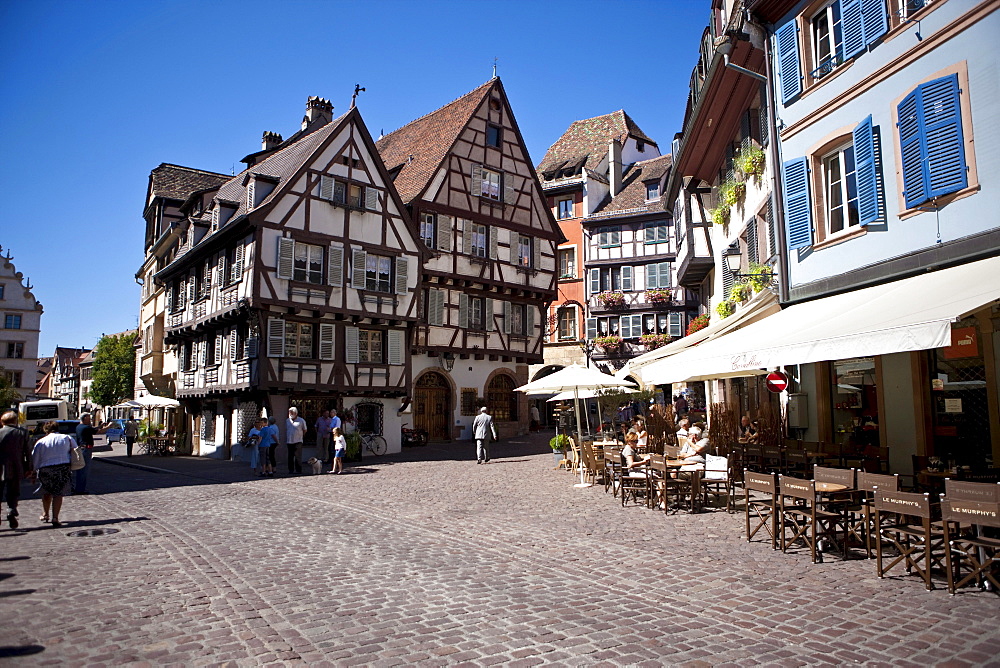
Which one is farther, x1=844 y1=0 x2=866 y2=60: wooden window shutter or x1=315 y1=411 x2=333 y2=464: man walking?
x1=315 y1=411 x2=333 y2=464: man walking

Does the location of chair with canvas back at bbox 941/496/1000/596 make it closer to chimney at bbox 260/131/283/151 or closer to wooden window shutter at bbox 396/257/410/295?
wooden window shutter at bbox 396/257/410/295

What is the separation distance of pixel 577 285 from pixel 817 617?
126 ft

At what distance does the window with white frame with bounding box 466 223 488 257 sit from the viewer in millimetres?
30188

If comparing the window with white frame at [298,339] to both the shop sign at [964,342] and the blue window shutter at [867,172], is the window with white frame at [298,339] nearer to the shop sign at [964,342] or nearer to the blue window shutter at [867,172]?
the blue window shutter at [867,172]

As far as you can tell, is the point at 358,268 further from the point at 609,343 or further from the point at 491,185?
the point at 609,343

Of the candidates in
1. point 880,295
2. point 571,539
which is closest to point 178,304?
point 571,539

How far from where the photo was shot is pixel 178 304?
30.1m

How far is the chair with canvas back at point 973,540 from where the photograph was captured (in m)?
5.69

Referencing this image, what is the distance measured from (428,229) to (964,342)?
21.5m

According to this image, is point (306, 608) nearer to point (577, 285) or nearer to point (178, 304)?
point (178, 304)

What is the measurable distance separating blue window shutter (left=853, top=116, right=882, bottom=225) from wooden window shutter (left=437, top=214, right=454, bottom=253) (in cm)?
1960

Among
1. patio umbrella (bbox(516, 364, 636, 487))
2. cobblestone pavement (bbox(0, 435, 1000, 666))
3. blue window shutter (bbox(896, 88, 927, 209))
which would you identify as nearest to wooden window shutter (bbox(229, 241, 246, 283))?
patio umbrella (bbox(516, 364, 636, 487))

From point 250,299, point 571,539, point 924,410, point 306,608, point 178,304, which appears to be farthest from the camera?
point 178,304

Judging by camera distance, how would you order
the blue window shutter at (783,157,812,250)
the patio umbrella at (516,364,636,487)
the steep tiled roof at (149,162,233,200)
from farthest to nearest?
the steep tiled roof at (149,162,233,200), the patio umbrella at (516,364,636,487), the blue window shutter at (783,157,812,250)
